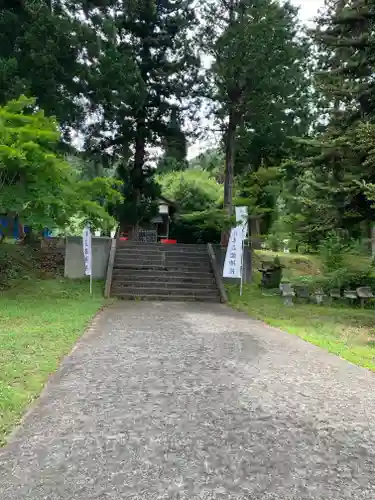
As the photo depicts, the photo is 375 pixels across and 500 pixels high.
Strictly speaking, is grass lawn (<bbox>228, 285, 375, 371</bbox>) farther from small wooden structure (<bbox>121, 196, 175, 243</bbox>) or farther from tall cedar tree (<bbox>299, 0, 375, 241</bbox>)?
small wooden structure (<bbox>121, 196, 175, 243</bbox>)

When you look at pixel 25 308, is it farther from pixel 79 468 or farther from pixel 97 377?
pixel 79 468

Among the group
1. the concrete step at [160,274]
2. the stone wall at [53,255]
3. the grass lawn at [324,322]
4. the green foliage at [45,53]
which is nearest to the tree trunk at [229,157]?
the concrete step at [160,274]

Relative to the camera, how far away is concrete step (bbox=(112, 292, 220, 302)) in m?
13.0

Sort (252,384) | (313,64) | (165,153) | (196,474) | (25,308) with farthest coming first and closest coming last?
(165,153) → (313,64) → (25,308) → (252,384) → (196,474)

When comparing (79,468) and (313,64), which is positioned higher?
(313,64)

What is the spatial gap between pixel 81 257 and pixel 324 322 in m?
8.28

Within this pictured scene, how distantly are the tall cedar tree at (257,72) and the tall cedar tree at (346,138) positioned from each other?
2.12 meters

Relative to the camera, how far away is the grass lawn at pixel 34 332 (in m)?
4.18

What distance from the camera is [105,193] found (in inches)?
482

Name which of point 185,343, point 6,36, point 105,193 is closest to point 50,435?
point 185,343

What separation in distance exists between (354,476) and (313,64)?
16.5 meters

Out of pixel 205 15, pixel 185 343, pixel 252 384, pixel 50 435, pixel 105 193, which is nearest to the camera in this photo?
pixel 50 435

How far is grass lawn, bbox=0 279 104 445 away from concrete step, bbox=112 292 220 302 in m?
0.75

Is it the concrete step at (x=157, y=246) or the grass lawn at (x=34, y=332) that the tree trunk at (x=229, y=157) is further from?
the grass lawn at (x=34, y=332)
